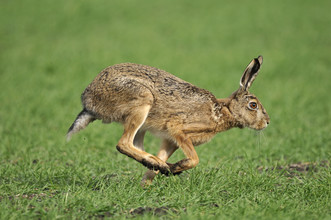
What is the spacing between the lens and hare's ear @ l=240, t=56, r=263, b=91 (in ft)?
18.2

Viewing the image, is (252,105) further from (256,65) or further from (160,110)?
(160,110)

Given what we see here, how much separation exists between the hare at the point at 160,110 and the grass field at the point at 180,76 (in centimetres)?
36

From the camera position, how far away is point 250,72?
5648mm

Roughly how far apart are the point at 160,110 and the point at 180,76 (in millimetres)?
7117

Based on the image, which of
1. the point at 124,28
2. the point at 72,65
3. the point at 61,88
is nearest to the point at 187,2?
the point at 124,28

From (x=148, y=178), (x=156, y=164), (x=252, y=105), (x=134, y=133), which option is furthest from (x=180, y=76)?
(x=156, y=164)

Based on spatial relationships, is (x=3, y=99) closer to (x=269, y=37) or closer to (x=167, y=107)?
(x=167, y=107)

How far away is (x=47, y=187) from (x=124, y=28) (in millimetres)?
12742

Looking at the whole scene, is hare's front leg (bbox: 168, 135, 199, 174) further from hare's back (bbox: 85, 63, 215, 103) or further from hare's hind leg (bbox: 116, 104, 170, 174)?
hare's back (bbox: 85, 63, 215, 103)

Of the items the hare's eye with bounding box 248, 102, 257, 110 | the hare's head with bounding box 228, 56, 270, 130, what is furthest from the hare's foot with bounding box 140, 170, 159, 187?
the hare's eye with bounding box 248, 102, 257, 110

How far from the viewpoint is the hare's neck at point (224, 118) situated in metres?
5.69

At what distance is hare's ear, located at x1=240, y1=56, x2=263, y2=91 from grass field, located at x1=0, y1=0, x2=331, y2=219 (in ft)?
3.14

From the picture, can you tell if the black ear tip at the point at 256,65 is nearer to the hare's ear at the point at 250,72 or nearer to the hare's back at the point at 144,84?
the hare's ear at the point at 250,72

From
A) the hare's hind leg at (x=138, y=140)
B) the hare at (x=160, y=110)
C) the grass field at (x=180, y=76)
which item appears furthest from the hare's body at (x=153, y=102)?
the grass field at (x=180, y=76)
